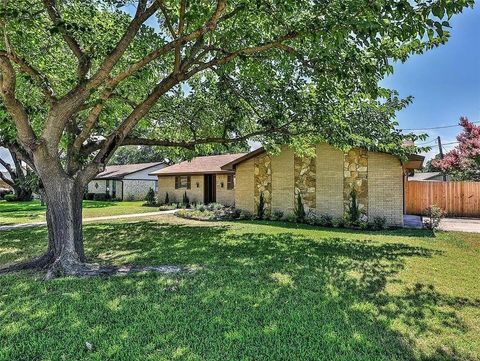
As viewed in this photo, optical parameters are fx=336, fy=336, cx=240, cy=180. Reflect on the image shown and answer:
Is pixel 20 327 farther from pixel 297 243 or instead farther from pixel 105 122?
pixel 105 122

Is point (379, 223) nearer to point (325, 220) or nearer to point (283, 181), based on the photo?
point (325, 220)

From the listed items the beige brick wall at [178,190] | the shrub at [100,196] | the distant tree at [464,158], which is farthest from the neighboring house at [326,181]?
the shrub at [100,196]

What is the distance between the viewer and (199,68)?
7.20 m

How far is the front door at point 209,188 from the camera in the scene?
24.3 m

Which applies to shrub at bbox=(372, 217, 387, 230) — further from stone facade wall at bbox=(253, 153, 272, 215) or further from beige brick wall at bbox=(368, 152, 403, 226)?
stone facade wall at bbox=(253, 153, 272, 215)

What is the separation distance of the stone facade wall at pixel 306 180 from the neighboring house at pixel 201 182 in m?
7.21

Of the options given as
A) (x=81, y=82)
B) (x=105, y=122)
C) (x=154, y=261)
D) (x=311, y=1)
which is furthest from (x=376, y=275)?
(x=105, y=122)

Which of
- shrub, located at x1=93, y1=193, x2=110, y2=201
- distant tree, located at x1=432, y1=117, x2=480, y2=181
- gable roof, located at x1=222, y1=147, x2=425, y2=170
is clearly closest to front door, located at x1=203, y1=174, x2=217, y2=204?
gable roof, located at x1=222, y1=147, x2=425, y2=170

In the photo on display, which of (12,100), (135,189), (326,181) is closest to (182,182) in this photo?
(135,189)

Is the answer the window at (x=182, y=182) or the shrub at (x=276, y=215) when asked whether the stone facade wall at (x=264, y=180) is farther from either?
the window at (x=182, y=182)

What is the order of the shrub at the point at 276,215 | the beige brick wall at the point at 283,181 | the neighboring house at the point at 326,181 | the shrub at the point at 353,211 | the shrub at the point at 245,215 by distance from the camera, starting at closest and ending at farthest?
the neighboring house at the point at 326,181, the shrub at the point at 353,211, the beige brick wall at the point at 283,181, the shrub at the point at 276,215, the shrub at the point at 245,215

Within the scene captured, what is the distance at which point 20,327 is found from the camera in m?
3.88

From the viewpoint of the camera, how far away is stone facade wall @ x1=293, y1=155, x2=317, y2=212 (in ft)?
49.5

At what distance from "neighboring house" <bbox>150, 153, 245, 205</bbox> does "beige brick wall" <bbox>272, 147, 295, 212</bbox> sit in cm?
628
